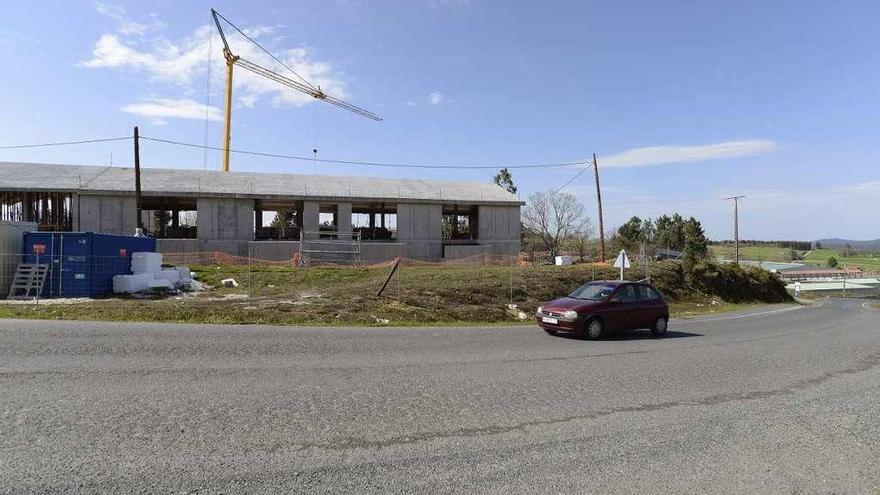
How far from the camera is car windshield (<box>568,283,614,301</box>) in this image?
15.1 m

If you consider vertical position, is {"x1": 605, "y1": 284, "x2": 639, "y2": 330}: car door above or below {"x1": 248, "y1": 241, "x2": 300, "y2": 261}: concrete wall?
below

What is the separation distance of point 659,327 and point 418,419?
→ 447 inches

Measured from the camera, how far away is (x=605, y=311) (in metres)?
14.6

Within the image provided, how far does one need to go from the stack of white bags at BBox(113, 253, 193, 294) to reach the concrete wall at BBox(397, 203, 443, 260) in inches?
811

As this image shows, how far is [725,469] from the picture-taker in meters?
5.00

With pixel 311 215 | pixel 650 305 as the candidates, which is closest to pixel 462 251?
pixel 311 215

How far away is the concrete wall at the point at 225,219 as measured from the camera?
131ft

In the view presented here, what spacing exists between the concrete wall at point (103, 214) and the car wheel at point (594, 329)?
34.5 meters

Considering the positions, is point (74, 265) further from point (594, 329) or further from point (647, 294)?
point (647, 294)

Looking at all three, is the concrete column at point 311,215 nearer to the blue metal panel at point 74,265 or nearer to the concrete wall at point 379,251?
the concrete wall at point 379,251

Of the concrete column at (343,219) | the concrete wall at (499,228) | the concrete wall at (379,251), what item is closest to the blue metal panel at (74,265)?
the concrete wall at (379,251)

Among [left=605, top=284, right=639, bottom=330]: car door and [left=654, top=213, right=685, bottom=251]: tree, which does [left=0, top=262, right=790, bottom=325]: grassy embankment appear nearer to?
[left=605, top=284, right=639, bottom=330]: car door

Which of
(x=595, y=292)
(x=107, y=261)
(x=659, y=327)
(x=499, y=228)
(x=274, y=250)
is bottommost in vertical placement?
(x=659, y=327)

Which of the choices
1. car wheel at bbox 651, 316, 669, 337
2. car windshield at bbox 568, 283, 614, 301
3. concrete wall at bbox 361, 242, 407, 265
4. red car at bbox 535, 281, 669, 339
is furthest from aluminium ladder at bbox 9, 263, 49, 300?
concrete wall at bbox 361, 242, 407, 265
